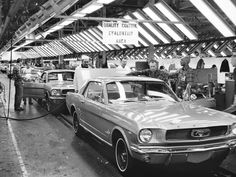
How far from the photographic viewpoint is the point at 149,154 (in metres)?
4.23

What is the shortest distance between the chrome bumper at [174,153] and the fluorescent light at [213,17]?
8.22 m

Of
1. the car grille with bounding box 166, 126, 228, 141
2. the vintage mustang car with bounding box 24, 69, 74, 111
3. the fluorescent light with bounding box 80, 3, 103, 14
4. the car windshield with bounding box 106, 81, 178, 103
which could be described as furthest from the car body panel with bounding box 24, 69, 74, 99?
the car grille with bounding box 166, 126, 228, 141

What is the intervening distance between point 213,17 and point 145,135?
8.94 meters

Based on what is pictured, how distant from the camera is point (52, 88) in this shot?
1042 cm

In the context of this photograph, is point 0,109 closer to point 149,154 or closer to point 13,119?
point 13,119

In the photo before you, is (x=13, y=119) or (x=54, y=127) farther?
(x=13, y=119)

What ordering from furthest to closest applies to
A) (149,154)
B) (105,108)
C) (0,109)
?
(0,109) < (105,108) < (149,154)

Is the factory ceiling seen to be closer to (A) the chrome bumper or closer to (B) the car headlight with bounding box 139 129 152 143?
(B) the car headlight with bounding box 139 129 152 143

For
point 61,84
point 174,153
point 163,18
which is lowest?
point 174,153

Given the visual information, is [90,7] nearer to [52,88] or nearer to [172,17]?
[52,88]

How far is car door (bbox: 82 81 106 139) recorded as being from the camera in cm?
577

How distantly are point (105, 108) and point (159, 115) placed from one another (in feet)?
3.70

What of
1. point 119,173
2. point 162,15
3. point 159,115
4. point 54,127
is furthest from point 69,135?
point 162,15

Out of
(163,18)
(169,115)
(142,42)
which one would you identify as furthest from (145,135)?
(142,42)
